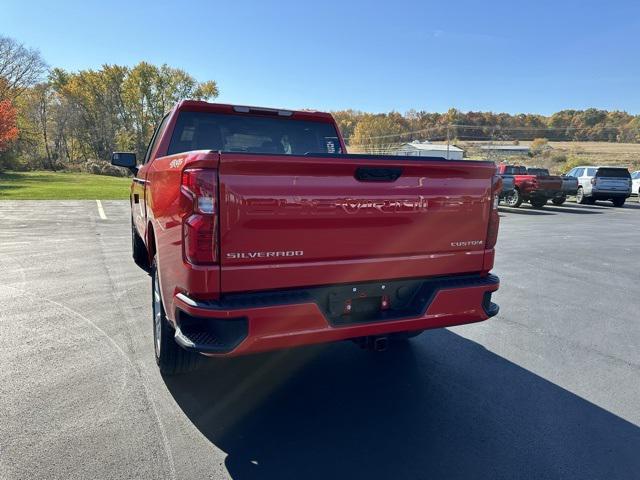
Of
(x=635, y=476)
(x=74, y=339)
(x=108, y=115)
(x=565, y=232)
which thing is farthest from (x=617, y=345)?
(x=108, y=115)

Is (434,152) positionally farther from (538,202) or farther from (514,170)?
(538,202)

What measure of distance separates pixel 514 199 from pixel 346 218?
1986 cm

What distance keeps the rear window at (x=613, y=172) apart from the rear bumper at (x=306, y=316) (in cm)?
2261

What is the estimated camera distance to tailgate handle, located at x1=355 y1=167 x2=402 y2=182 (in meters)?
2.80

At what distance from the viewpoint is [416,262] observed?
308cm

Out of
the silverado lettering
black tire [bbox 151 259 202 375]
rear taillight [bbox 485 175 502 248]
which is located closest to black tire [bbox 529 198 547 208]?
rear taillight [bbox 485 175 502 248]

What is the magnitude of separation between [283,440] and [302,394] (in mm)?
592

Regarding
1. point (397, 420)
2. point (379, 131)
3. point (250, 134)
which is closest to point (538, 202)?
point (250, 134)

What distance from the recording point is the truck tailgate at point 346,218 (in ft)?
8.26

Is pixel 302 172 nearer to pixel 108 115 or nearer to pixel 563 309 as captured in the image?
pixel 563 309

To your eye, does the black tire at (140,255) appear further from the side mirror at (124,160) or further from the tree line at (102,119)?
the tree line at (102,119)

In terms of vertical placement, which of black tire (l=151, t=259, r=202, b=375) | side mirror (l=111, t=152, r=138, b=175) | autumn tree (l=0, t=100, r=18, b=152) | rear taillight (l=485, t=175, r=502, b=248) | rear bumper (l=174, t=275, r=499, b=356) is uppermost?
autumn tree (l=0, t=100, r=18, b=152)

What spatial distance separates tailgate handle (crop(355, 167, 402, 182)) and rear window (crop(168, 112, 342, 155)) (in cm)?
183

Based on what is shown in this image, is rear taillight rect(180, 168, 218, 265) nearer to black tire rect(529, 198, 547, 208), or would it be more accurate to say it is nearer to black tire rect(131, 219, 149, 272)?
black tire rect(131, 219, 149, 272)
